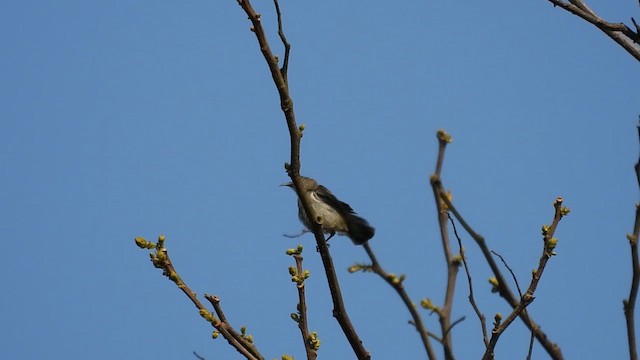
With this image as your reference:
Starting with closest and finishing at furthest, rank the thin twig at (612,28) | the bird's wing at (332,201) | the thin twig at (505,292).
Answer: the thin twig at (505,292)
the thin twig at (612,28)
the bird's wing at (332,201)

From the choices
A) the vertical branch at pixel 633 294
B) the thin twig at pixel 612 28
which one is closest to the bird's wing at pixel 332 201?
the thin twig at pixel 612 28

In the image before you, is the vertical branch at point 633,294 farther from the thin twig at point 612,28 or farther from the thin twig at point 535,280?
the thin twig at point 612,28

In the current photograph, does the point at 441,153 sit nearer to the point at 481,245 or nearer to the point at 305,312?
the point at 481,245

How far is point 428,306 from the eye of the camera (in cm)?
503

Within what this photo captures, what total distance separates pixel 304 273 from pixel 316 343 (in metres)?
0.48

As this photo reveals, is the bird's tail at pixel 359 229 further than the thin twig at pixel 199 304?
Yes

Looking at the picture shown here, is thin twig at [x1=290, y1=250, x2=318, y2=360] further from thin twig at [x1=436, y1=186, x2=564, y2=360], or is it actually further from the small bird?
the small bird

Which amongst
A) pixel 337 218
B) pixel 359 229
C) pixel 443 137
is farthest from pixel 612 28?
pixel 337 218

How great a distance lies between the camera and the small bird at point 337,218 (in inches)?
355

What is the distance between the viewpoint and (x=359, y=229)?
9008 millimetres

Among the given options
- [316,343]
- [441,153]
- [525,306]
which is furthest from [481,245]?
[316,343]

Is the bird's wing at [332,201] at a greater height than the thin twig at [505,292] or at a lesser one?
greater

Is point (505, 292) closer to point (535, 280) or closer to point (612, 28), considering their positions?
point (535, 280)

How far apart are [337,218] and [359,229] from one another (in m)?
0.41
